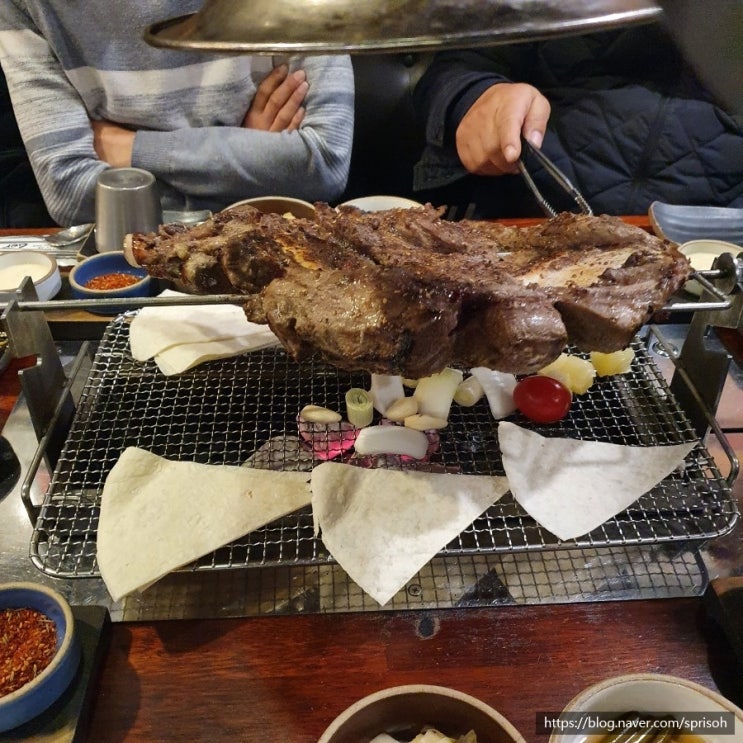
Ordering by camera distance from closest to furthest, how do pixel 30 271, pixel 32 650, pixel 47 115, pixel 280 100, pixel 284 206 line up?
pixel 32 650, pixel 30 271, pixel 284 206, pixel 47 115, pixel 280 100

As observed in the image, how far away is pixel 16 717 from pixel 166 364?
1.29m

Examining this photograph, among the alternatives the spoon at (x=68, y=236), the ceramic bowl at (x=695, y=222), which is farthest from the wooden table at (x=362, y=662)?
the spoon at (x=68, y=236)

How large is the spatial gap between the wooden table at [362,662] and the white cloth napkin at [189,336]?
1042 mm

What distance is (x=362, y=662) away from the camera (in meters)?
1.64

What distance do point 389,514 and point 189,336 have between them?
45.3 inches

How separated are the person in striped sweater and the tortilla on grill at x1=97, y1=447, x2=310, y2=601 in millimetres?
2376

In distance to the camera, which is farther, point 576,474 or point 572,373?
point 572,373

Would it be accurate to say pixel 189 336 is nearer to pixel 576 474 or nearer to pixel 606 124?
pixel 576 474

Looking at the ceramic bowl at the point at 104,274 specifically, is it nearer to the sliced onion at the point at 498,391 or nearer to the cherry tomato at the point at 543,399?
the sliced onion at the point at 498,391

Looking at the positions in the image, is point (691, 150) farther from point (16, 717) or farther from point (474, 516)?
point (16, 717)

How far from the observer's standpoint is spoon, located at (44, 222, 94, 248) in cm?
342

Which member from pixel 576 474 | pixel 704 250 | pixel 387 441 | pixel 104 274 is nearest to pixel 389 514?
pixel 387 441

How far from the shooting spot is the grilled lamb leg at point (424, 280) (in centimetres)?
160

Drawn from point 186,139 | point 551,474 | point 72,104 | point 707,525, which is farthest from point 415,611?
point 72,104
